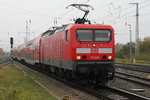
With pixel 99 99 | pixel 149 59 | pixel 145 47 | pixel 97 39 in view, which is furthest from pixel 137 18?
pixel 99 99

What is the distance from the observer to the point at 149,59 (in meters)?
49.7

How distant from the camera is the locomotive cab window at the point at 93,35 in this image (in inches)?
524

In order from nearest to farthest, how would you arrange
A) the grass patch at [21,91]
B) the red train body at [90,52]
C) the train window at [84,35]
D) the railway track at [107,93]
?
the grass patch at [21,91], the railway track at [107,93], the red train body at [90,52], the train window at [84,35]

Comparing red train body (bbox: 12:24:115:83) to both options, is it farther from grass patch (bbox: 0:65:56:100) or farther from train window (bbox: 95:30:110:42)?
grass patch (bbox: 0:65:56:100)

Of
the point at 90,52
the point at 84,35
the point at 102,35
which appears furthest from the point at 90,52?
the point at 102,35

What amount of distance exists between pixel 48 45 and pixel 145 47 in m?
49.5

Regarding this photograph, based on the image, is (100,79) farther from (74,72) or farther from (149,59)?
(149,59)

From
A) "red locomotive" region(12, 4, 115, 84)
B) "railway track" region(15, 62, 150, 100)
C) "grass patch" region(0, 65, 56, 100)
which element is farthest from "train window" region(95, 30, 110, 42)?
"grass patch" region(0, 65, 56, 100)

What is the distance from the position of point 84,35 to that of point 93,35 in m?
0.46

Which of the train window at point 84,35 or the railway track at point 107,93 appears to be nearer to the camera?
the railway track at point 107,93

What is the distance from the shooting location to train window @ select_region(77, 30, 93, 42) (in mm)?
13289

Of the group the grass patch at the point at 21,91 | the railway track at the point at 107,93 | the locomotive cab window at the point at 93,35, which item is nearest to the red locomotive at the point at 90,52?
the locomotive cab window at the point at 93,35

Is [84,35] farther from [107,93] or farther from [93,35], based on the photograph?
[107,93]

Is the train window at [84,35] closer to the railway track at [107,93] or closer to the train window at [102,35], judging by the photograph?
the train window at [102,35]
